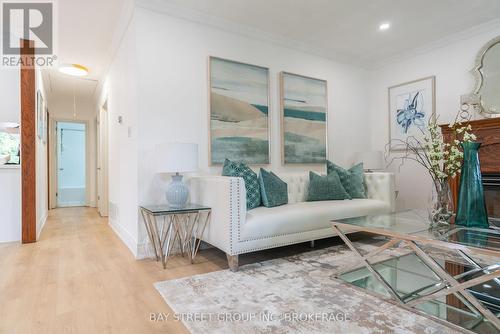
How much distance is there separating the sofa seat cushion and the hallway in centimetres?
47

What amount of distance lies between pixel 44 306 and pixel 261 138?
8.71 feet

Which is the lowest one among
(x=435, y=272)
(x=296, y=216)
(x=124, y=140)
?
(x=435, y=272)

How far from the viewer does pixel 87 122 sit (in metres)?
7.21

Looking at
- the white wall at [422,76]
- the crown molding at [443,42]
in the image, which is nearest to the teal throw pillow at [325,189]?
the white wall at [422,76]

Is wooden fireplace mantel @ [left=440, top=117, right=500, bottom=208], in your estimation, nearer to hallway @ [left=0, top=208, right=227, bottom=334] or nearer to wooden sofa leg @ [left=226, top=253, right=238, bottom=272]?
wooden sofa leg @ [left=226, top=253, right=238, bottom=272]

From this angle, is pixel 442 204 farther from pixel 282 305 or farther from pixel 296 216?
pixel 282 305

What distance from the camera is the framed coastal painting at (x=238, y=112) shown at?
335 cm

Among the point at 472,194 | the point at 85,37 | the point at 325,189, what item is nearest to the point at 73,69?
the point at 85,37

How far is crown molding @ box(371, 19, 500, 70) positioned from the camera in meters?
3.59

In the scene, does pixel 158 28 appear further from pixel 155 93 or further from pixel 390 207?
pixel 390 207

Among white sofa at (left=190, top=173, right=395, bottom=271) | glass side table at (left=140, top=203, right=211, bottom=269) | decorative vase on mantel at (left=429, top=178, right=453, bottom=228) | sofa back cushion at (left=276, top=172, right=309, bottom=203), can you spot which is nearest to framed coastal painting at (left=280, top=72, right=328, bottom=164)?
sofa back cushion at (left=276, top=172, right=309, bottom=203)

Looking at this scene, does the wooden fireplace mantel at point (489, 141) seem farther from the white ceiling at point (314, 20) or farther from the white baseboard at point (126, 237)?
the white baseboard at point (126, 237)

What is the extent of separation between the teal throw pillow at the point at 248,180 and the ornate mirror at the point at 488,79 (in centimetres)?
298

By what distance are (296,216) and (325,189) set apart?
90cm
